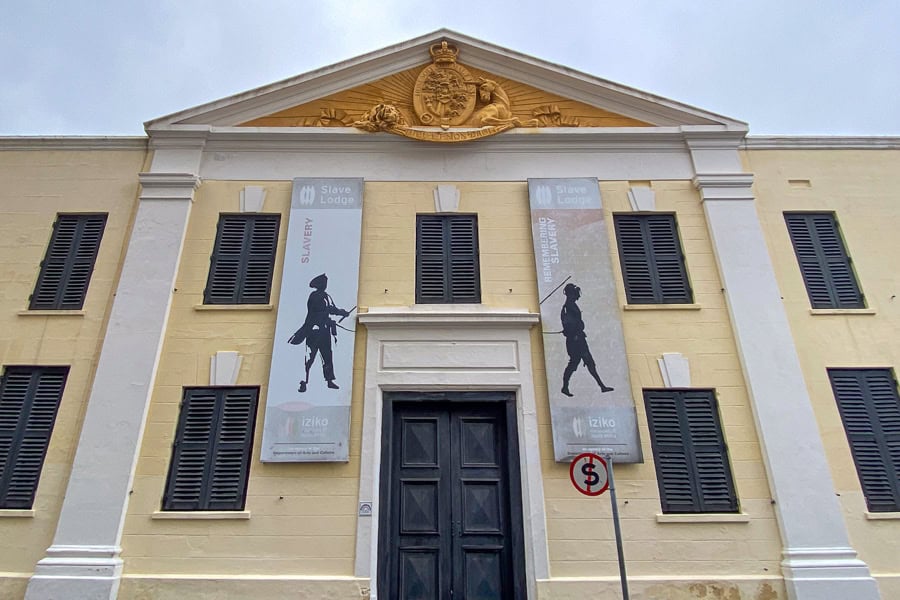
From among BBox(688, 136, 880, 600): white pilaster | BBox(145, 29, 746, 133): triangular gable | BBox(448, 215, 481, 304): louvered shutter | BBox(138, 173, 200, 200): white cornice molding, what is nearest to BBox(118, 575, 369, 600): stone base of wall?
BBox(448, 215, 481, 304): louvered shutter

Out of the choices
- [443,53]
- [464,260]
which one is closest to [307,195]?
[464,260]

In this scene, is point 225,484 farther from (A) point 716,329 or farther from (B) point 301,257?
(A) point 716,329

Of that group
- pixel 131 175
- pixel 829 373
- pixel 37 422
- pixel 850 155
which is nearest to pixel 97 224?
pixel 131 175

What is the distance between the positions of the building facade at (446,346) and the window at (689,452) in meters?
0.04

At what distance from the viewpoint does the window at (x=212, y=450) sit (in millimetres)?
8609

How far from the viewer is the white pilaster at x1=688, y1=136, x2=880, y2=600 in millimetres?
8062

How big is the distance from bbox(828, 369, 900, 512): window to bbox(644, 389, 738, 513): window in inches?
79.8

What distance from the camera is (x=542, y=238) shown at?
1034 cm

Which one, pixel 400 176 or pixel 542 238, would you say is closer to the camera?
pixel 542 238

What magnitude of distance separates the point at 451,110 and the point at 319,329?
200 inches

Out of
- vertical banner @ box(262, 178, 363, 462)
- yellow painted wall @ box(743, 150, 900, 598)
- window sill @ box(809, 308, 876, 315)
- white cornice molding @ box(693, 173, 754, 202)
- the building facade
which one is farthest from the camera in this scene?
white cornice molding @ box(693, 173, 754, 202)

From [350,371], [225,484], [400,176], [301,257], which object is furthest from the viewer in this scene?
[400,176]

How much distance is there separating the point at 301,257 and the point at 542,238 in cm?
418

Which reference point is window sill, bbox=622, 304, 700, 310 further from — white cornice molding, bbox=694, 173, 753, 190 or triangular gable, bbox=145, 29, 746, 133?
triangular gable, bbox=145, 29, 746, 133
